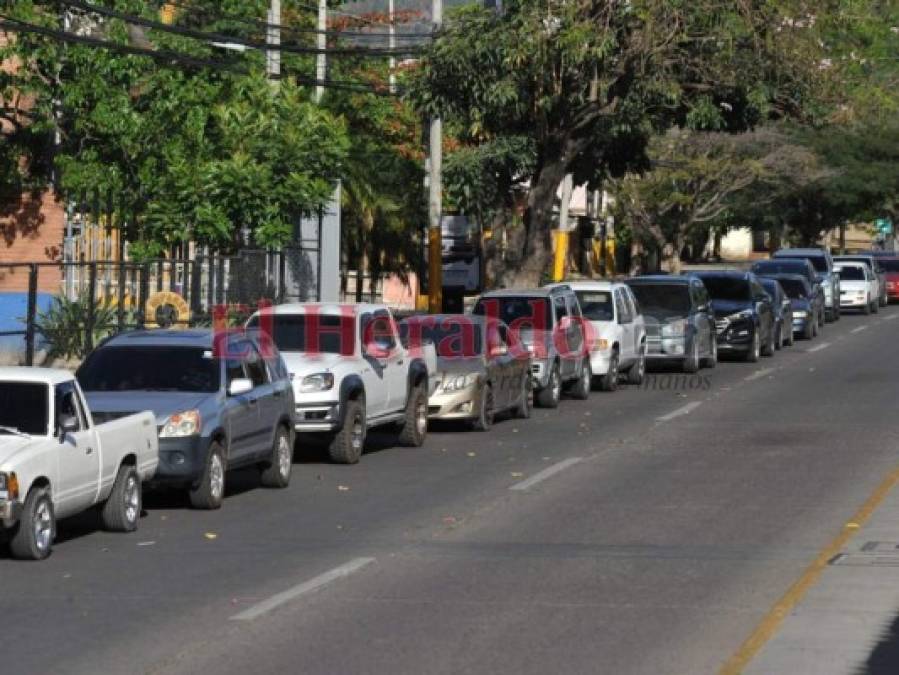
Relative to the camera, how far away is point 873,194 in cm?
7456

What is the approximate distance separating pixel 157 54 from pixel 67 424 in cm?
1574

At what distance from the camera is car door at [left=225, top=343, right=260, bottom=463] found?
17578 millimetres

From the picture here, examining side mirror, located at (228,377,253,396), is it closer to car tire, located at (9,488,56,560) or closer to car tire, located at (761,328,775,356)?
car tire, located at (9,488,56,560)

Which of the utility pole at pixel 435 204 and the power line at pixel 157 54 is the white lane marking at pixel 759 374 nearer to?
the utility pole at pixel 435 204

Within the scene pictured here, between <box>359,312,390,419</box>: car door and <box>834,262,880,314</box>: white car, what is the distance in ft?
117

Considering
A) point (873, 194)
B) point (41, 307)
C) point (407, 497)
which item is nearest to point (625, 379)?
point (41, 307)

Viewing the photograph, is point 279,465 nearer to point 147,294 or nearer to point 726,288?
point 147,294

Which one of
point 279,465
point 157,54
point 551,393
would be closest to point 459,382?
point 551,393

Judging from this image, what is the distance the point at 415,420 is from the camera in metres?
22.7

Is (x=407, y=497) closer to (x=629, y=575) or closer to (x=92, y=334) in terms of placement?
(x=629, y=575)

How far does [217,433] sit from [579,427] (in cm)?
892

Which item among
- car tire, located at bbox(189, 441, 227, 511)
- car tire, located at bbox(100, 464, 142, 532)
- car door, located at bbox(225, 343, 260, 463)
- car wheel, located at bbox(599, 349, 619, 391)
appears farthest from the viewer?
car wheel, located at bbox(599, 349, 619, 391)

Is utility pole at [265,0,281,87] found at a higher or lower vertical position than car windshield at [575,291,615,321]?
higher

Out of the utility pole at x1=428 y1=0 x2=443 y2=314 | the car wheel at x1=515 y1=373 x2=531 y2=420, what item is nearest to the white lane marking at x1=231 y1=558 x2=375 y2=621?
the car wheel at x1=515 y1=373 x2=531 y2=420
